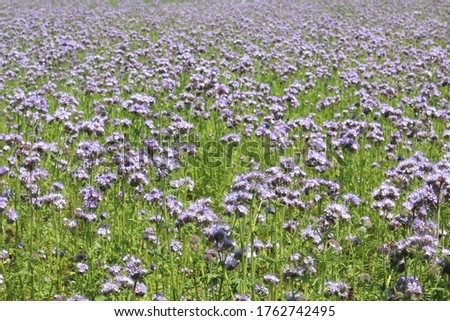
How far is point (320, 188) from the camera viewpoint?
6172mm

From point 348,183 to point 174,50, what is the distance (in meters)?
7.22

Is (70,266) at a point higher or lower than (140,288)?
lower

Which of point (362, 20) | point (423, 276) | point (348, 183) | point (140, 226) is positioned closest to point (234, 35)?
point (362, 20)

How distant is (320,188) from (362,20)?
18.9 meters

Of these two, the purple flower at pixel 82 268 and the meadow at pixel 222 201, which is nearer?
the meadow at pixel 222 201

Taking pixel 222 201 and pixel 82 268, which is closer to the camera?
pixel 82 268

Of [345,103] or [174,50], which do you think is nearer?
[345,103]

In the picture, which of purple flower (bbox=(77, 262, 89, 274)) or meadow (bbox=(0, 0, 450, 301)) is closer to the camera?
→ meadow (bbox=(0, 0, 450, 301))

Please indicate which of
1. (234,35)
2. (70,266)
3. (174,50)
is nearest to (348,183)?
(70,266)

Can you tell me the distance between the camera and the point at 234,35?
59.1 feet

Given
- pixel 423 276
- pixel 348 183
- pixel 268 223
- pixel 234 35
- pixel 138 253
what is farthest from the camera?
pixel 234 35
